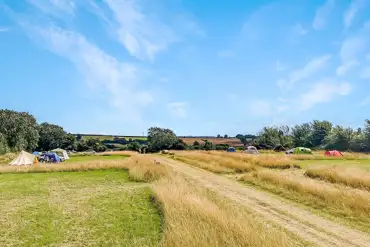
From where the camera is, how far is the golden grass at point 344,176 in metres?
15.5

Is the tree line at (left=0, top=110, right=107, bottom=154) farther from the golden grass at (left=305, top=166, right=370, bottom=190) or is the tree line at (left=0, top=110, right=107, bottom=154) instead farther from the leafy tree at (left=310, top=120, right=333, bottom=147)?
the leafy tree at (left=310, top=120, right=333, bottom=147)

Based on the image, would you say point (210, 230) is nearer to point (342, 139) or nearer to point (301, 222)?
point (301, 222)

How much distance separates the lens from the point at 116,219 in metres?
10.7

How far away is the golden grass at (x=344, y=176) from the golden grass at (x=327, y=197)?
7.56 ft

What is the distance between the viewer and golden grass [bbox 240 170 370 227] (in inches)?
413

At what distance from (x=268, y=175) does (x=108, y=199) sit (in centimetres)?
963

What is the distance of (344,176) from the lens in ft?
56.0

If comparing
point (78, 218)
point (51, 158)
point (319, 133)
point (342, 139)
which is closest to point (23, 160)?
point (51, 158)

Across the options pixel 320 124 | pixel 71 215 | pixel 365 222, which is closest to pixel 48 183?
pixel 71 215

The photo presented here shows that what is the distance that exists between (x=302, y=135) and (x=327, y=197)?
96.6m

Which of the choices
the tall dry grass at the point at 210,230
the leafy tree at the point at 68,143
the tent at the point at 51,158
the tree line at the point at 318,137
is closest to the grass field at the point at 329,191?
the tall dry grass at the point at 210,230

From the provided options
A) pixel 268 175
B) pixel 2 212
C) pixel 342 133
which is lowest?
pixel 2 212

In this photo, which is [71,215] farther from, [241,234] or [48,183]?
[48,183]

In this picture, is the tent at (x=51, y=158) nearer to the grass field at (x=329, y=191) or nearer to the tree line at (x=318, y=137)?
the grass field at (x=329, y=191)
